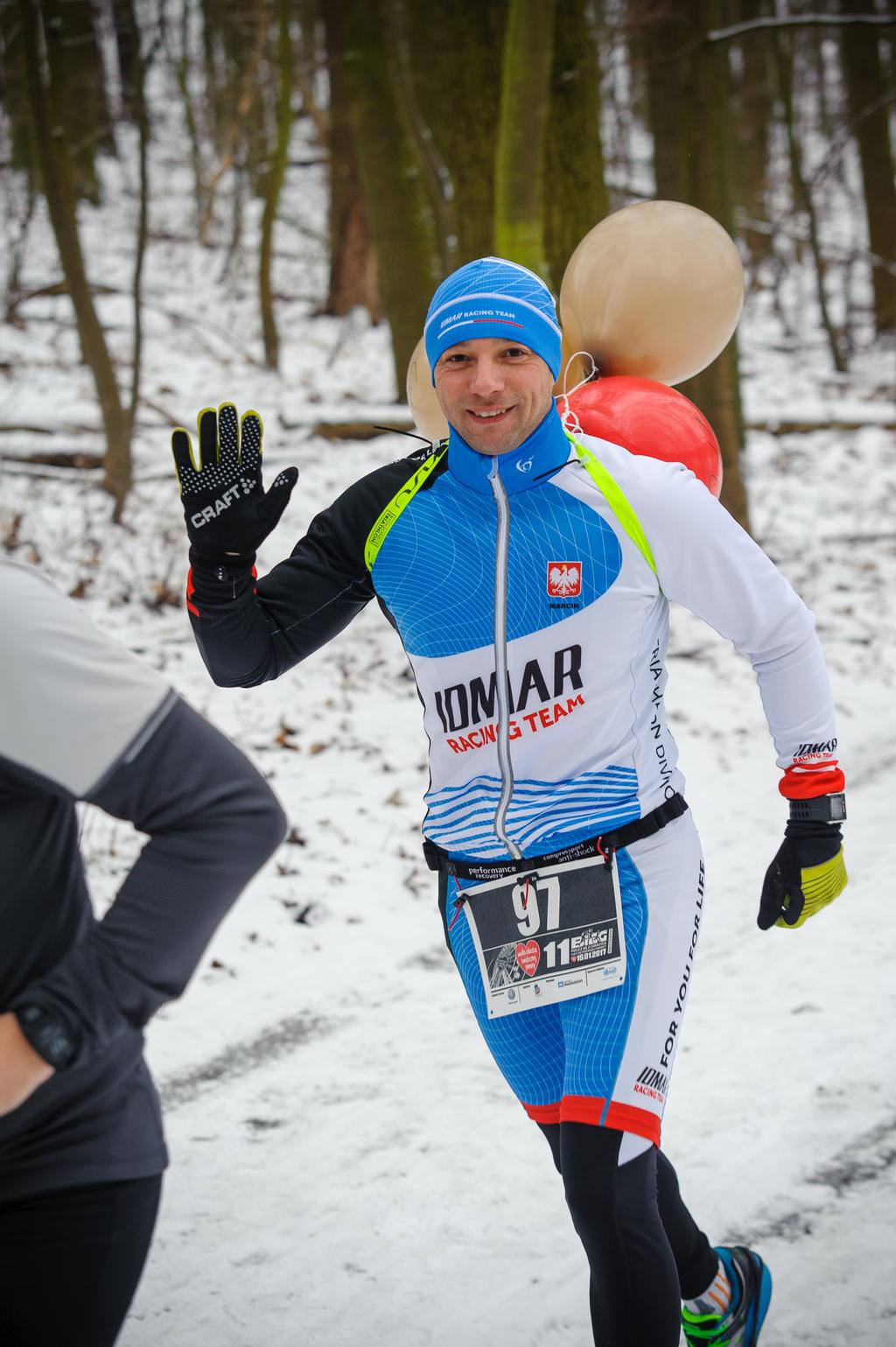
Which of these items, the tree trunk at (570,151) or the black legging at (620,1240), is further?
the tree trunk at (570,151)

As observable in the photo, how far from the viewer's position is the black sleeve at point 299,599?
106 inches

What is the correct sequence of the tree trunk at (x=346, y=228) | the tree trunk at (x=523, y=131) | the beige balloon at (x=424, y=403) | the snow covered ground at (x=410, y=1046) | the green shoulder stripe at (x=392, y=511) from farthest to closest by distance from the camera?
the tree trunk at (x=346, y=228) < the tree trunk at (x=523, y=131) < the snow covered ground at (x=410, y=1046) < the beige balloon at (x=424, y=403) < the green shoulder stripe at (x=392, y=511)

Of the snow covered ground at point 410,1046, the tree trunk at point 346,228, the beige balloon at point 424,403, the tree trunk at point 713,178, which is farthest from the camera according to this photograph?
the tree trunk at point 346,228

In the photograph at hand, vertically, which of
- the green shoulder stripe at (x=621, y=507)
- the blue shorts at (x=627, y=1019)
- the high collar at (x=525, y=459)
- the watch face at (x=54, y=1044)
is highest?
the high collar at (x=525, y=459)

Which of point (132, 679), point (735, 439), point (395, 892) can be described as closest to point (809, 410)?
point (735, 439)

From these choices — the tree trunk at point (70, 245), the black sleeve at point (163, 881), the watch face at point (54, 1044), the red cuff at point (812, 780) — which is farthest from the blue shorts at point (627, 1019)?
→ the tree trunk at point (70, 245)

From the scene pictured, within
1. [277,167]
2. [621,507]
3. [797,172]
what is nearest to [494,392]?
[621,507]

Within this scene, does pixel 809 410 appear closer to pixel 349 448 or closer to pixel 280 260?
pixel 349 448

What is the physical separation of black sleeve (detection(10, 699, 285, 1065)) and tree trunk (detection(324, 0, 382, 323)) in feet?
53.0

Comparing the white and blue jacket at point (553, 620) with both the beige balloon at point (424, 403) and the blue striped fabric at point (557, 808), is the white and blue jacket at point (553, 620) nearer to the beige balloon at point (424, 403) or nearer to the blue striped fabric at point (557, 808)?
the blue striped fabric at point (557, 808)

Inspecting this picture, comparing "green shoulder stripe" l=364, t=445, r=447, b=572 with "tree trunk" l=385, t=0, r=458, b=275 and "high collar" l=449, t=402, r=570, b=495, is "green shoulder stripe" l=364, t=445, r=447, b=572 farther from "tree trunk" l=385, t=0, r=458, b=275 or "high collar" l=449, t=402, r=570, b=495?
"tree trunk" l=385, t=0, r=458, b=275

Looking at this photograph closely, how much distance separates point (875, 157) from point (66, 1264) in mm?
20478

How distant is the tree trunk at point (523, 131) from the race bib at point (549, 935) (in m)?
Answer: 5.05

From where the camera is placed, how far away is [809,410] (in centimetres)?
1530
